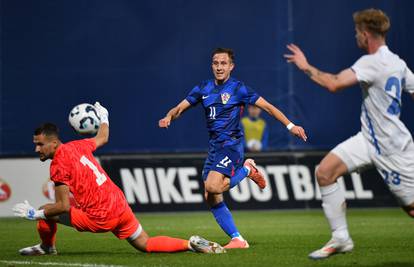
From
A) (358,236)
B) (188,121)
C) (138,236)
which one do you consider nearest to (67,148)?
(138,236)

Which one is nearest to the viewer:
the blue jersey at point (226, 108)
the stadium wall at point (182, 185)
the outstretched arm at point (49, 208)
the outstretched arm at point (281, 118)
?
the outstretched arm at point (49, 208)

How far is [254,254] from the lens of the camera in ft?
28.8

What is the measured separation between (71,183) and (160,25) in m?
10.3

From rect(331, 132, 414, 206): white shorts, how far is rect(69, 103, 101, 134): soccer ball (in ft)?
9.51

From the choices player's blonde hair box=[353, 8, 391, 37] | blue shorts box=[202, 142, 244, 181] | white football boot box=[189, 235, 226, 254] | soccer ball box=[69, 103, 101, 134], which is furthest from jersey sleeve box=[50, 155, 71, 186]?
player's blonde hair box=[353, 8, 391, 37]

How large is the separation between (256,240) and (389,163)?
3.76 m

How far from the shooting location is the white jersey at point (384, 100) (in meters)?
7.10

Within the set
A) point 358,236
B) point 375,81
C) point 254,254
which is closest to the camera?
point 375,81

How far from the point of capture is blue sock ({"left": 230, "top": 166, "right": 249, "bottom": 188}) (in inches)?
401

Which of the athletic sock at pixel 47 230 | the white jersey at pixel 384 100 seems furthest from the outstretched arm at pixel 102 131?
the white jersey at pixel 384 100

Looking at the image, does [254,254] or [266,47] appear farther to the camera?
[266,47]

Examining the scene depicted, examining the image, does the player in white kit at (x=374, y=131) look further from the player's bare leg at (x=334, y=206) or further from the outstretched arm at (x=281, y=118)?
the outstretched arm at (x=281, y=118)

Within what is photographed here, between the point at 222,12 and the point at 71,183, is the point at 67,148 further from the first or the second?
the point at 222,12

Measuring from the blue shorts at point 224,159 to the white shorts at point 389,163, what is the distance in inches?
114
